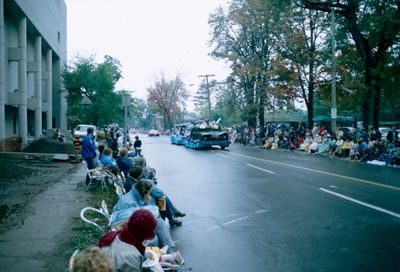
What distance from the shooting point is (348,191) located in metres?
11.0

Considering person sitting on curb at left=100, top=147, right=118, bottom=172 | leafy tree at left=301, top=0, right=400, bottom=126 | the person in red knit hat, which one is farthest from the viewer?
leafy tree at left=301, top=0, right=400, bottom=126

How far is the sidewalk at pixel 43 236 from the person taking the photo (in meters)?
5.44

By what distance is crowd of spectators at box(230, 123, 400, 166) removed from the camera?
20156 millimetres

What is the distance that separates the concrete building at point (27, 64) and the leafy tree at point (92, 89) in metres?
2.81

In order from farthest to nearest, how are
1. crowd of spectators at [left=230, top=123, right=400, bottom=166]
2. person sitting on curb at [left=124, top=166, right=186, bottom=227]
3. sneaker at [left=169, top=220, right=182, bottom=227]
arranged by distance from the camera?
1. crowd of spectators at [left=230, top=123, right=400, bottom=166]
2. sneaker at [left=169, top=220, right=182, bottom=227]
3. person sitting on curb at [left=124, top=166, right=186, bottom=227]

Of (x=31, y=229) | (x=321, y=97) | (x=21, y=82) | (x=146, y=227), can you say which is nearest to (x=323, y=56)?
(x=321, y=97)

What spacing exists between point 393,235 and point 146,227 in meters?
4.83

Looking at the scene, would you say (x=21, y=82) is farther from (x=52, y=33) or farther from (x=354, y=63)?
(x=354, y=63)

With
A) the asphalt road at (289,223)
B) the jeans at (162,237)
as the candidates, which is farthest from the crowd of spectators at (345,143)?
the jeans at (162,237)

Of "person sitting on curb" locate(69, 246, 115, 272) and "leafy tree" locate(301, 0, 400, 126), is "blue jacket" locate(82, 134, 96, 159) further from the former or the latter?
"leafy tree" locate(301, 0, 400, 126)

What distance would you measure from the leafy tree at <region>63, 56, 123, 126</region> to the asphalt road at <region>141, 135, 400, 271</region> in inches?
1275

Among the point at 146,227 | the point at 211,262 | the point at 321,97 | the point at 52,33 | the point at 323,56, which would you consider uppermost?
the point at 52,33

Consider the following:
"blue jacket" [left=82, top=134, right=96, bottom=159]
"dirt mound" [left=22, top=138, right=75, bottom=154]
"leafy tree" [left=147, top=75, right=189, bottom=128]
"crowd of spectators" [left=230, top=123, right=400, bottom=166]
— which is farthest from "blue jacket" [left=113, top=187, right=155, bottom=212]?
"leafy tree" [left=147, top=75, right=189, bottom=128]

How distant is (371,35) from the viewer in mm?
25734
